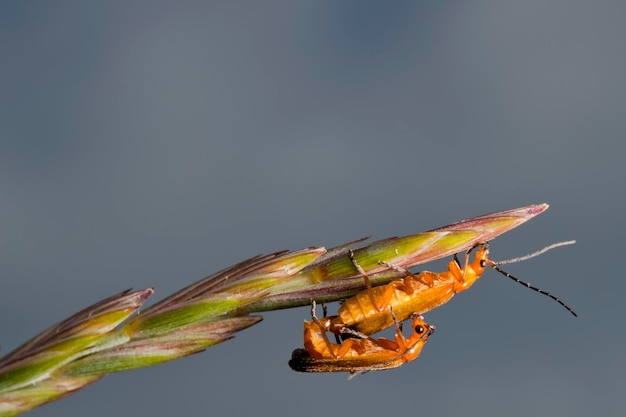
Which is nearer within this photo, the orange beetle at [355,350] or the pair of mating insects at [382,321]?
the pair of mating insects at [382,321]

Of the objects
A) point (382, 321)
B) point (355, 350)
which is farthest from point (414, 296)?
point (355, 350)

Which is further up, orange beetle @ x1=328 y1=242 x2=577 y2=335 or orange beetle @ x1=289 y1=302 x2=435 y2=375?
orange beetle @ x1=328 y1=242 x2=577 y2=335

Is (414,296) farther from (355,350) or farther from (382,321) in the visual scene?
(355,350)

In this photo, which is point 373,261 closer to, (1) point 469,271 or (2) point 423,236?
(2) point 423,236

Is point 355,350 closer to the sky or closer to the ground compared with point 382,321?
closer to the ground

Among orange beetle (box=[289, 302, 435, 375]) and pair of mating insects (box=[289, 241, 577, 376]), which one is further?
orange beetle (box=[289, 302, 435, 375])

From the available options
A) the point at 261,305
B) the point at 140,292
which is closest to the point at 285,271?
the point at 261,305

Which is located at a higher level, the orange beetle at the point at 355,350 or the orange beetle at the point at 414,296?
the orange beetle at the point at 414,296

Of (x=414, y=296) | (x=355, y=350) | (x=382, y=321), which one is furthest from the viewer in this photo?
(x=355, y=350)
